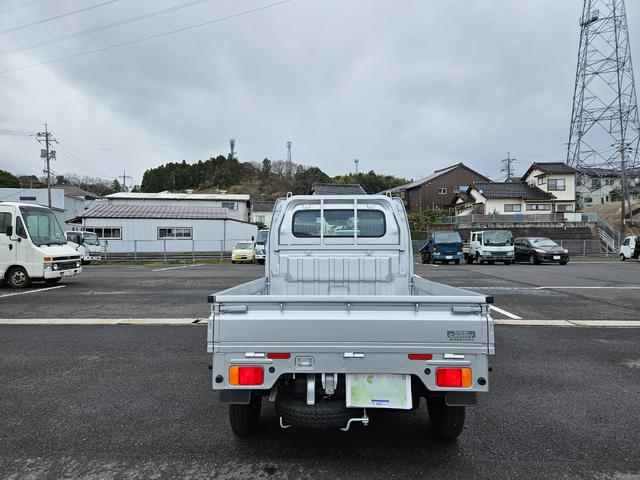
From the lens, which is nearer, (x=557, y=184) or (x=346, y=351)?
(x=346, y=351)

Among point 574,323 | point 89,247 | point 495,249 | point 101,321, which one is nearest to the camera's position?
point 574,323

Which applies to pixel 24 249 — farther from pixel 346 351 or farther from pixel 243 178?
pixel 243 178

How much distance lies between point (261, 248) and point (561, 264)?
17278 mm

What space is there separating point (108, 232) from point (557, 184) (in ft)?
154

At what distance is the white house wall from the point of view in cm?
3372

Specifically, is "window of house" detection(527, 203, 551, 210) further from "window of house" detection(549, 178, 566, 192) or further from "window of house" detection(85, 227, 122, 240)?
"window of house" detection(85, 227, 122, 240)

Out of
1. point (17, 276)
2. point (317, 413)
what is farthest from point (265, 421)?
point (17, 276)

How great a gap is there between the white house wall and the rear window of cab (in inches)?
1146

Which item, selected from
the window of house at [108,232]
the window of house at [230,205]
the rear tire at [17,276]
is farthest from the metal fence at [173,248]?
the rear tire at [17,276]

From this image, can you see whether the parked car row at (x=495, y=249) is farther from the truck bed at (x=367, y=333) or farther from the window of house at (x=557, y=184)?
the window of house at (x=557, y=184)

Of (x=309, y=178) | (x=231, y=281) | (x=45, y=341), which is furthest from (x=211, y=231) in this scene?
(x=309, y=178)

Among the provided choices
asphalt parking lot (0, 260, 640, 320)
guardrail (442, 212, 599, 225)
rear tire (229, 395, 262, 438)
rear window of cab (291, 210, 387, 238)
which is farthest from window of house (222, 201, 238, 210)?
rear tire (229, 395, 262, 438)

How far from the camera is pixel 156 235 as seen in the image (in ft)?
113

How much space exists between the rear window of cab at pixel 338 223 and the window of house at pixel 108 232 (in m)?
33.2
